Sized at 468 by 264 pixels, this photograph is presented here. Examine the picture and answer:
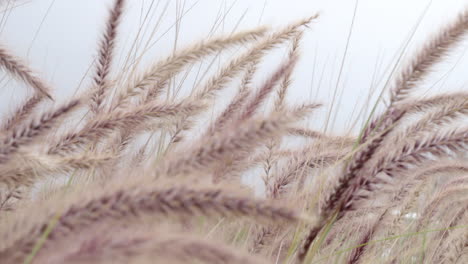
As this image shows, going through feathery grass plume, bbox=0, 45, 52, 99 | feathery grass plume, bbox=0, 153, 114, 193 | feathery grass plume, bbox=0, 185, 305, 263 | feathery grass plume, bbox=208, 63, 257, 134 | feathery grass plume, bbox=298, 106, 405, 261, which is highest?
feathery grass plume, bbox=0, 45, 52, 99

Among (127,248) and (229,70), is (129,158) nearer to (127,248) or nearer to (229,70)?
(229,70)

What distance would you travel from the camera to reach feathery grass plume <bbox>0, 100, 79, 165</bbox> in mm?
813

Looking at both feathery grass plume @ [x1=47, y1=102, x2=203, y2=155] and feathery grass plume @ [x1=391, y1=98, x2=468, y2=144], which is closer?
feathery grass plume @ [x1=47, y1=102, x2=203, y2=155]

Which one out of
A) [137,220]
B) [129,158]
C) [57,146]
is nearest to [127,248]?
[137,220]

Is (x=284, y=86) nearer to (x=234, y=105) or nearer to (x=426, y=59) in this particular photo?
(x=234, y=105)

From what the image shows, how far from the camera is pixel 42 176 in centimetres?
94

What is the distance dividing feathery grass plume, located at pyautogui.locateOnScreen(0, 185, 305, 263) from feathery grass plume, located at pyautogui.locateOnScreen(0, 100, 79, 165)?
27 cm

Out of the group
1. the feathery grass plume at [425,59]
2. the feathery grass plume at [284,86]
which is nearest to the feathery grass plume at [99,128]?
the feathery grass plume at [425,59]

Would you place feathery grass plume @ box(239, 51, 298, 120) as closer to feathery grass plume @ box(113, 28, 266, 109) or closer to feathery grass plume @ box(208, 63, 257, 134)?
feathery grass plume @ box(208, 63, 257, 134)

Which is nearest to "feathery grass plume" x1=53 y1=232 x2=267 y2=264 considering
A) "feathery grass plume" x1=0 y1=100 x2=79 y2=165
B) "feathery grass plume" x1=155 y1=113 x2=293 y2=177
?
"feathery grass plume" x1=155 y1=113 x2=293 y2=177

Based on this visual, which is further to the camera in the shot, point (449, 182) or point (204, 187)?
point (449, 182)

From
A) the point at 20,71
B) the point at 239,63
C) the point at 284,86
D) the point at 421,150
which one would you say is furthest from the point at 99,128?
the point at 284,86

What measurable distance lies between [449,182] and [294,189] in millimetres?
862

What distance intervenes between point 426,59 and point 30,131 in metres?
0.93
